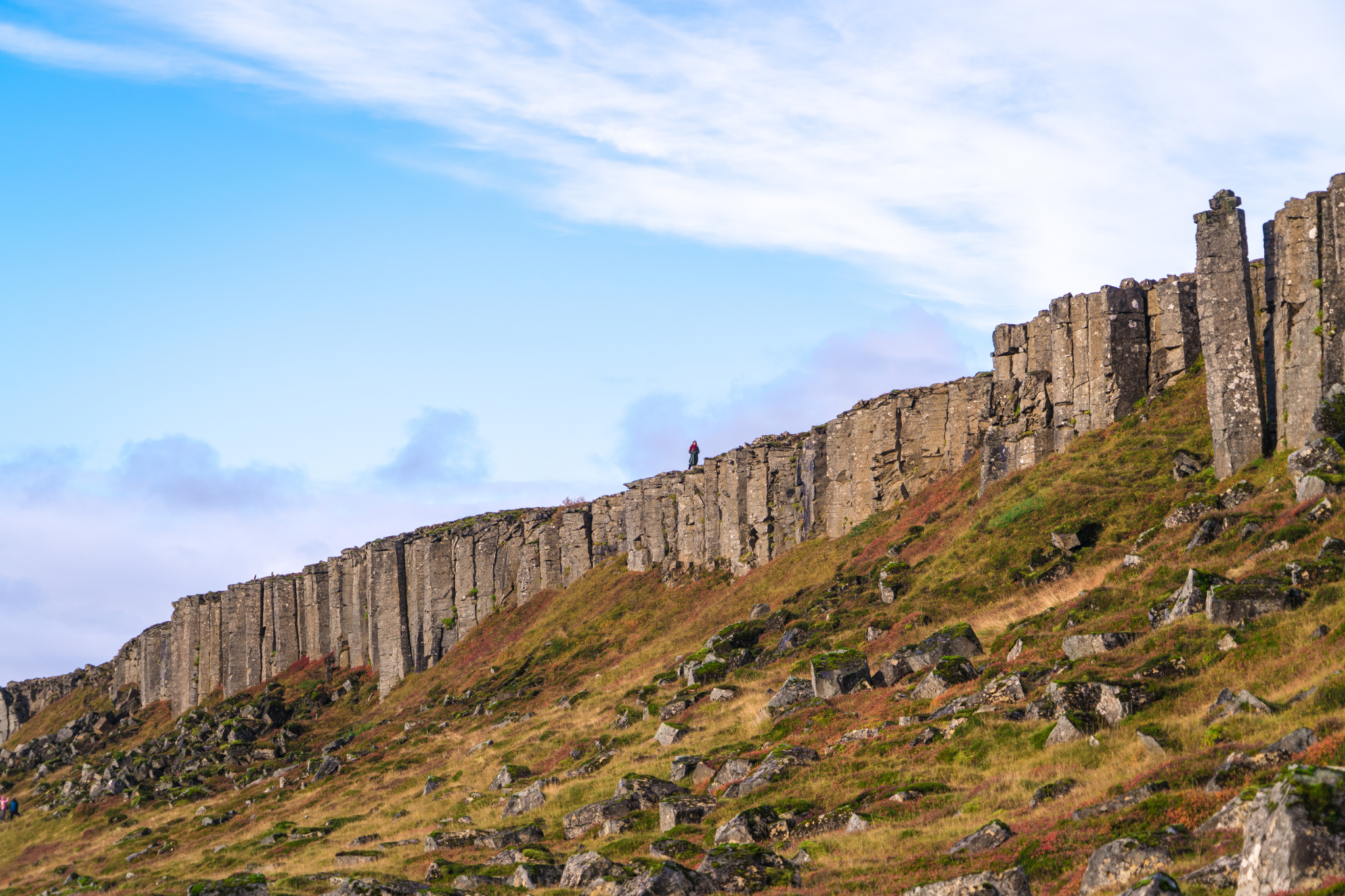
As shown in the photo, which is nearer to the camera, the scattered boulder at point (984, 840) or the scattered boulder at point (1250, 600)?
the scattered boulder at point (984, 840)

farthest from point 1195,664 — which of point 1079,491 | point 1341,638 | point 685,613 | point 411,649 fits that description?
point 411,649

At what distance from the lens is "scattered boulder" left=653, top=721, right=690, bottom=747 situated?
A: 135 ft

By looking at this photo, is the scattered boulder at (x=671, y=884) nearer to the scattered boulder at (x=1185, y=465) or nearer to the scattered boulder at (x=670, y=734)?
the scattered boulder at (x=670, y=734)

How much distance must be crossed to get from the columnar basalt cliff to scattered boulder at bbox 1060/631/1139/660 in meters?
10.9

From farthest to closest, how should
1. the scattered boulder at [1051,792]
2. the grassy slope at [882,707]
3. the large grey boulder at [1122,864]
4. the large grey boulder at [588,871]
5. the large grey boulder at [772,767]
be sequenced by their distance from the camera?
the large grey boulder at [772,767] < the large grey boulder at [588,871] < the scattered boulder at [1051,792] < the grassy slope at [882,707] < the large grey boulder at [1122,864]

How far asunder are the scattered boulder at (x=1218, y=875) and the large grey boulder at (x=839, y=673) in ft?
77.6

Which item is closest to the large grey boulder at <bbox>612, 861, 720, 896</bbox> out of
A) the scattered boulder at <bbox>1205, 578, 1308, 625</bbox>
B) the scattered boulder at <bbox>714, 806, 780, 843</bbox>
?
the scattered boulder at <bbox>714, 806, 780, 843</bbox>

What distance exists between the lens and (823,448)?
68.9m

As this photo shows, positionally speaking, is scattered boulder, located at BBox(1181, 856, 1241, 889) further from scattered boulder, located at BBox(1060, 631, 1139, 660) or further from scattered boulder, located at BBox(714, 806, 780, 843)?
scattered boulder, located at BBox(1060, 631, 1139, 660)

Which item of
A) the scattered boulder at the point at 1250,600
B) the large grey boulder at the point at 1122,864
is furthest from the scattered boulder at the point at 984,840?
the scattered boulder at the point at 1250,600

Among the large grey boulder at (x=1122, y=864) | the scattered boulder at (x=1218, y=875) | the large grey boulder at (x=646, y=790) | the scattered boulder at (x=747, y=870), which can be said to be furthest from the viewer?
the large grey boulder at (x=646, y=790)

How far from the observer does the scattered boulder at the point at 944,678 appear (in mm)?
33812

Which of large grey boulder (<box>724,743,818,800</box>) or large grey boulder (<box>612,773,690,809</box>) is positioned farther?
large grey boulder (<box>612,773,690,809</box>)

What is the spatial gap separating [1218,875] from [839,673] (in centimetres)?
2440
